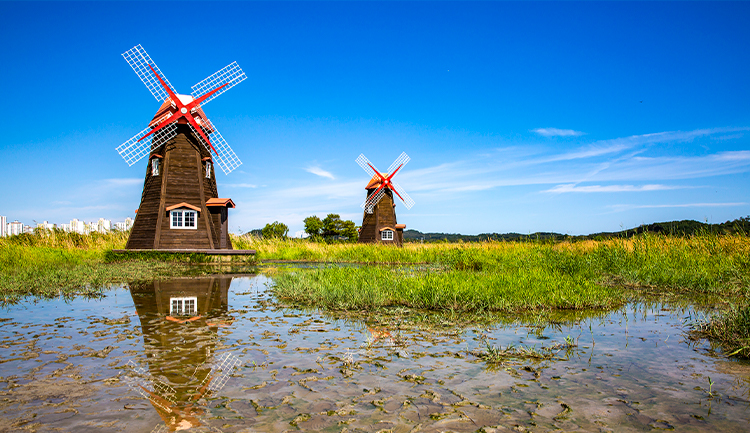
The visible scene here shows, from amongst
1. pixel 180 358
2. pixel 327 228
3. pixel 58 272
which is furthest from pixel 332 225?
pixel 180 358

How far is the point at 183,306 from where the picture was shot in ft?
27.5

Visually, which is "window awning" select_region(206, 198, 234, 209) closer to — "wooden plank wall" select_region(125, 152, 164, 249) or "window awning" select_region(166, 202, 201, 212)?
"window awning" select_region(166, 202, 201, 212)

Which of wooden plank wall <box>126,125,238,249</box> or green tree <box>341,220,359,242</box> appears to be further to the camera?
green tree <box>341,220,359,242</box>

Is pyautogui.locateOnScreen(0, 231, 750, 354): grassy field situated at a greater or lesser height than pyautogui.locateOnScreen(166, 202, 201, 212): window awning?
lesser

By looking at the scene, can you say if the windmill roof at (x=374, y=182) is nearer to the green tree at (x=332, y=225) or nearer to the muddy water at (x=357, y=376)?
the green tree at (x=332, y=225)

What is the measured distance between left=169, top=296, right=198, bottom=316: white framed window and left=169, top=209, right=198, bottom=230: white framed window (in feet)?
48.5

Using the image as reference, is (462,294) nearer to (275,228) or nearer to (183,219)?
(183,219)

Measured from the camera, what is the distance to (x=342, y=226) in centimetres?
6138

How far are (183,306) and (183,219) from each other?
52.8 ft

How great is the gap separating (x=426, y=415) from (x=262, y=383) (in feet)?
5.24

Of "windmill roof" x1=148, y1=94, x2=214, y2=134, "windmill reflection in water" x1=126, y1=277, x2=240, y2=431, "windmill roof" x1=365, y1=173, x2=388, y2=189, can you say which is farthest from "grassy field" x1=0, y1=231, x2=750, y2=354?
"windmill roof" x1=365, y1=173, x2=388, y2=189

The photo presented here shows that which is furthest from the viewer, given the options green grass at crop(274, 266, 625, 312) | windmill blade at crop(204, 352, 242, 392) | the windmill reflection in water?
green grass at crop(274, 266, 625, 312)

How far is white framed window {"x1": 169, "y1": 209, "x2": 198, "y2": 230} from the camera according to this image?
23.0 metres

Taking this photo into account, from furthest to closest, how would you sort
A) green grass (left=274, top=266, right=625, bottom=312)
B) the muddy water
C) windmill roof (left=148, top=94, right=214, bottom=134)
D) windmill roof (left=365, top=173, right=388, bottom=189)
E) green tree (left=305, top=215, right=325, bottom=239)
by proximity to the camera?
1. green tree (left=305, top=215, right=325, bottom=239)
2. windmill roof (left=365, top=173, right=388, bottom=189)
3. windmill roof (left=148, top=94, right=214, bottom=134)
4. green grass (left=274, top=266, right=625, bottom=312)
5. the muddy water
